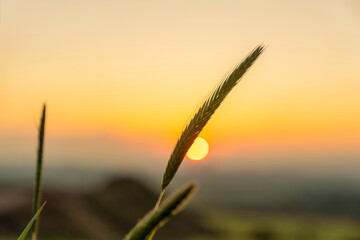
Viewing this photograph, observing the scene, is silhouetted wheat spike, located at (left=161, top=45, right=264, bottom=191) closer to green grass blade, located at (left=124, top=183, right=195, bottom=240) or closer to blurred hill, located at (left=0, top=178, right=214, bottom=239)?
green grass blade, located at (left=124, top=183, right=195, bottom=240)

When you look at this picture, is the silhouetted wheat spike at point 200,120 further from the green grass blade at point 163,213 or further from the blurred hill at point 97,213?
the blurred hill at point 97,213

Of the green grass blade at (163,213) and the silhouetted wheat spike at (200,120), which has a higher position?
the silhouetted wheat spike at (200,120)

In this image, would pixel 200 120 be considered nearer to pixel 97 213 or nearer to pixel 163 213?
pixel 163 213

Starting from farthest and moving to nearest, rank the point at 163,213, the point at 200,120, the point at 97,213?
1. the point at 97,213
2. the point at 200,120
3. the point at 163,213

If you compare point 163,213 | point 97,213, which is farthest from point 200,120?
point 97,213

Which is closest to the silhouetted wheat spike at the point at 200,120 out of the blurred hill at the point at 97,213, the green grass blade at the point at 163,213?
the green grass blade at the point at 163,213

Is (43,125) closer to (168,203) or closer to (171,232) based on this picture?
(168,203)

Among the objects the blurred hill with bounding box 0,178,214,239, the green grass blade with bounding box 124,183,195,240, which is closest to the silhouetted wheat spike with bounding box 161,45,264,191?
the green grass blade with bounding box 124,183,195,240
